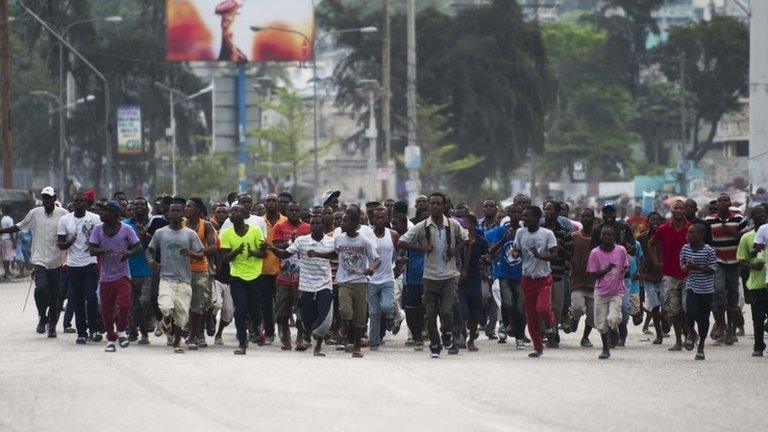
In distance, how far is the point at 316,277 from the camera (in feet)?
64.0

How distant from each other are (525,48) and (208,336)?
54313 mm

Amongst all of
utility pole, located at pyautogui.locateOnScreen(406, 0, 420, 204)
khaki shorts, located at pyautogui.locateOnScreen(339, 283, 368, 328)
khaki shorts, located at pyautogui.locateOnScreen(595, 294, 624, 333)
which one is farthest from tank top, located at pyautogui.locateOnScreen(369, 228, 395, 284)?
utility pole, located at pyautogui.locateOnScreen(406, 0, 420, 204)

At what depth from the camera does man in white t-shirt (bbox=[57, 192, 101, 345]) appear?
20.6 m

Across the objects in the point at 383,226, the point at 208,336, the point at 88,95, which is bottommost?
the point at 208,336

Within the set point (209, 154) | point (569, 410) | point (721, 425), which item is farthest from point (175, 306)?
point (209, 154)

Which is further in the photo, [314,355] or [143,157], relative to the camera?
[143,157]

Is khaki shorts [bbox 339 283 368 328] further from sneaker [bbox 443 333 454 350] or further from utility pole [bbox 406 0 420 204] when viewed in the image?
utility pole [bbox 406 0 420 204]

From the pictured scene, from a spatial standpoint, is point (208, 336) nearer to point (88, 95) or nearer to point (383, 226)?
point (383, 226)

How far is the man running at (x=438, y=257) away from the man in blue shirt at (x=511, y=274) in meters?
0.96

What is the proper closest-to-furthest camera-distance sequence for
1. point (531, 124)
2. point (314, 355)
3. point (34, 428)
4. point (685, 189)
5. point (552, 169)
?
point (34, 428)
point (314, 355)
point (531, 124)
point (685, 189)
point (552, 169)

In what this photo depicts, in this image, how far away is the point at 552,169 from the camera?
345 feet

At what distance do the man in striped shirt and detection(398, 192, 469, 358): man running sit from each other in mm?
3342

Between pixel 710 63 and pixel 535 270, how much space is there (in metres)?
78.2

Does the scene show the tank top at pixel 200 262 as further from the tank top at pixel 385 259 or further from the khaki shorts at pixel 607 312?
the khaki shorts at pixel 607 312
